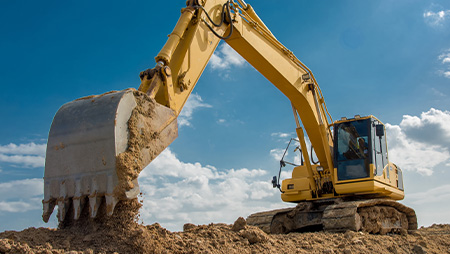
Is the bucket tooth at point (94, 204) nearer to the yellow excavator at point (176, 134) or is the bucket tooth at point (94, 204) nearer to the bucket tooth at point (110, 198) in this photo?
the yellow excavator at point (176, 134)

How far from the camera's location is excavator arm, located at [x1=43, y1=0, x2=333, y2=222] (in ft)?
13.3

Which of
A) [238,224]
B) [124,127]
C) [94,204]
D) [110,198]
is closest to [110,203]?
[110,198]

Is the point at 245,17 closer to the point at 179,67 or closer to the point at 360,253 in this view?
the point at 179,67

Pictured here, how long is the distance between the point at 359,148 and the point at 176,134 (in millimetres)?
5174

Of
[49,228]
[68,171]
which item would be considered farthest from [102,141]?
[49,228]

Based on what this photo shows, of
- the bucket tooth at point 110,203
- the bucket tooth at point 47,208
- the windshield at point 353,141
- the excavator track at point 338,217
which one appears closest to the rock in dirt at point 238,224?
the bucket tooth at point 110,203

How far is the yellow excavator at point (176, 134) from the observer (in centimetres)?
415

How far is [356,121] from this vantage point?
9.02 m

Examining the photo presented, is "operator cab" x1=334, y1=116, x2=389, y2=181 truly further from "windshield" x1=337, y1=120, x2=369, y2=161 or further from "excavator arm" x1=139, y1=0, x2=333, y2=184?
"excavator arm" x1=139, y1=0, x2=333, y2=184

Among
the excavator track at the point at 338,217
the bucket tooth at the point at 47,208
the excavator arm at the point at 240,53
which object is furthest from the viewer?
the excavator track at the point at 338,217

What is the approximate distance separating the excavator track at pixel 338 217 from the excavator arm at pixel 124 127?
4.07 m

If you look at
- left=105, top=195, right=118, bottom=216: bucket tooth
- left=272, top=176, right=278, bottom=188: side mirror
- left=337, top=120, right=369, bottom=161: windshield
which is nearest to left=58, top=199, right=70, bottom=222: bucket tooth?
left=105, top=195, right=118, bottom=216: bucket tooth

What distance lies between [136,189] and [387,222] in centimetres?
680

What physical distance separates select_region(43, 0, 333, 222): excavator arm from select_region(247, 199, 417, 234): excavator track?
4.07 metres
